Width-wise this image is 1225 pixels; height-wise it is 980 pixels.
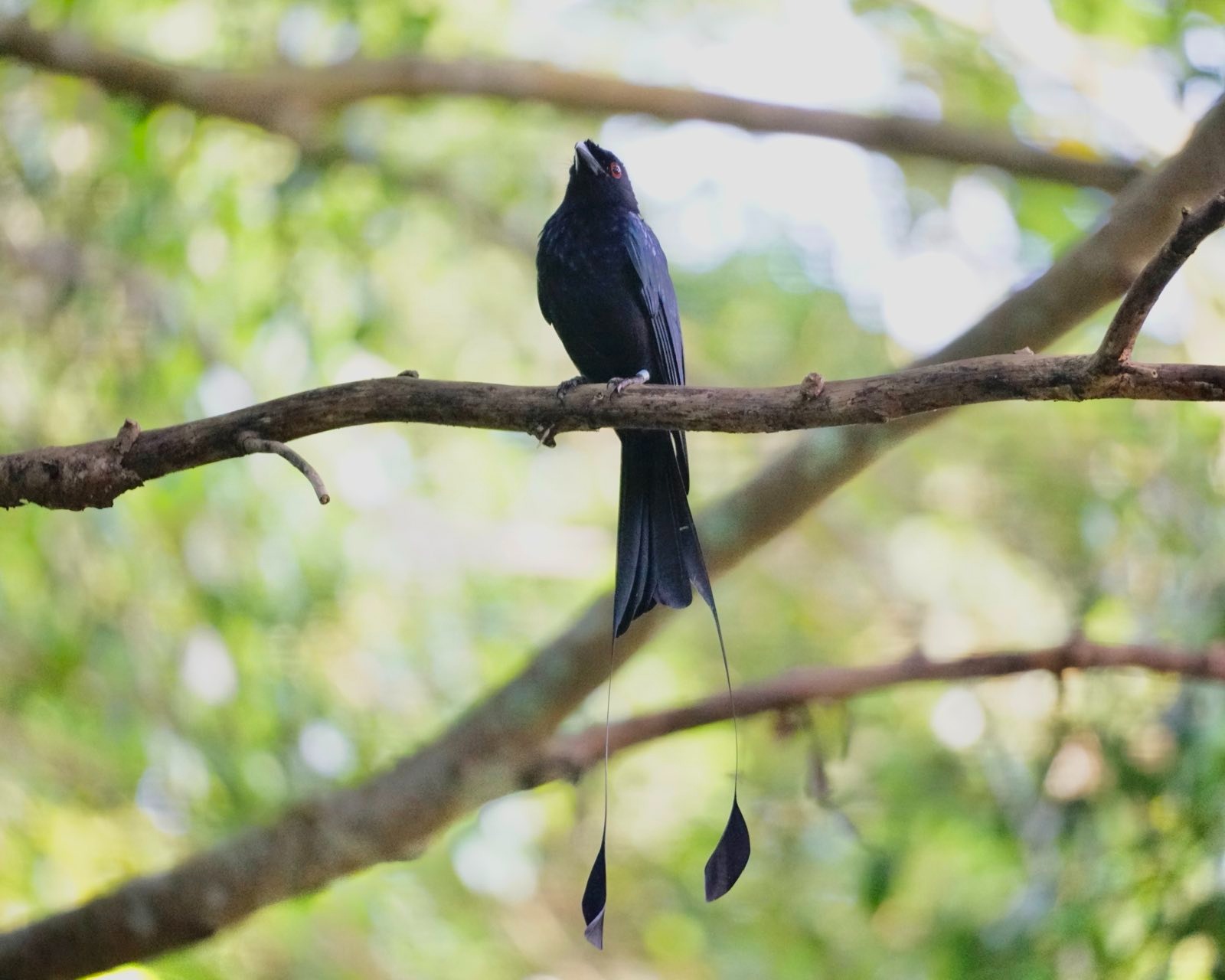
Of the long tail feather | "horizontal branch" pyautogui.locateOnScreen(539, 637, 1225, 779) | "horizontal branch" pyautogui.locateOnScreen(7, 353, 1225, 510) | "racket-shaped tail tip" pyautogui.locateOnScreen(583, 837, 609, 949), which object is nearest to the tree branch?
"horizontal branch" pyautogui.locateOnScreen(7, 353, 1225, 510)

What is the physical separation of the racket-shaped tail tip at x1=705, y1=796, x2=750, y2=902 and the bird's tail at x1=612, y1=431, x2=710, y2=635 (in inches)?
18.5

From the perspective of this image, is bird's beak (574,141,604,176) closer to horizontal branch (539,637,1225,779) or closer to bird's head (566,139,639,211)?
bird's head (566,139,639,211)

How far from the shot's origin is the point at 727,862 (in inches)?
74.3

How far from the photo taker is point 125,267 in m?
4.22

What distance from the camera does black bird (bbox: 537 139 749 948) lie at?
7.86 feet

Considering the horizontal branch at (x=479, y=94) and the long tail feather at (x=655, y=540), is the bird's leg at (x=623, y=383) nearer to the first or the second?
the long tail feather at (x=655, y=540)

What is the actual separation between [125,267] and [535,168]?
1875mm

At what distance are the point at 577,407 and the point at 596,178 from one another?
127cm

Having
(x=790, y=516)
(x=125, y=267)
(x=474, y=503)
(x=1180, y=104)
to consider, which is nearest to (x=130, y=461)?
(x=790, y=516)

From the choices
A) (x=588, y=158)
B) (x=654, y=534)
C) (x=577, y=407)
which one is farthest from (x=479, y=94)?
(x=577, y=407)

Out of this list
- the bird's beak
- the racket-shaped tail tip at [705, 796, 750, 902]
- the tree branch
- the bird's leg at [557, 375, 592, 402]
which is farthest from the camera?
the bird's beak

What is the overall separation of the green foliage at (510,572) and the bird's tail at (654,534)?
507mm

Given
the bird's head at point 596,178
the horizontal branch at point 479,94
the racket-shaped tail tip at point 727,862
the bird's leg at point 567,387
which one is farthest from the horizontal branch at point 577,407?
the horizontal branch at point 479,94

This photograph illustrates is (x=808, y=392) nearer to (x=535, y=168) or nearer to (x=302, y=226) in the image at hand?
(x=302, y=226)
